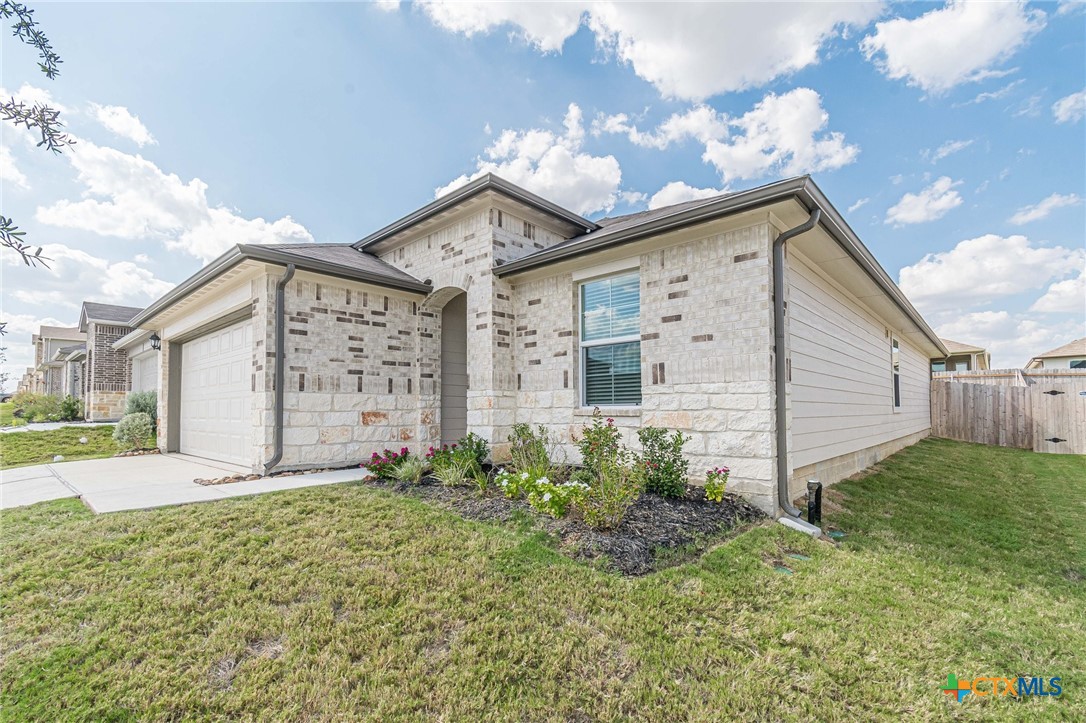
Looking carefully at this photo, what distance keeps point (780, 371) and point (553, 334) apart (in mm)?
3080

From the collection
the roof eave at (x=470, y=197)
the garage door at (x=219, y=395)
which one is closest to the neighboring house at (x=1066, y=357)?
the roof eave at (x=470, y=197)

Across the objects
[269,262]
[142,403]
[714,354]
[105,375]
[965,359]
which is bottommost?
[142,403]

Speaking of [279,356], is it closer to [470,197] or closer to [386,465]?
[386,465]

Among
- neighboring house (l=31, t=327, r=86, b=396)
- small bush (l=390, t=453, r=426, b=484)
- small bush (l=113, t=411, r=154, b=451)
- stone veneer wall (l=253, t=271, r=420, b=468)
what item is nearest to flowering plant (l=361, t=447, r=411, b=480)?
small bush (l=390, t=453, r=426, b=484)

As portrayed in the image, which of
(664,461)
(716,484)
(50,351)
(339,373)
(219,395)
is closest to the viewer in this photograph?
(716,484)

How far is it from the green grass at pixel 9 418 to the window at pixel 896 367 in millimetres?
25425

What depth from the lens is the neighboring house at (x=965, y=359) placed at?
24.2m

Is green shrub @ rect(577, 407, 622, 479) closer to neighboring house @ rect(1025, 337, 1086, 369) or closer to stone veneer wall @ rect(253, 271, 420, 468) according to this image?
stone veneer wall @ rect(253, 271, 420, 468)

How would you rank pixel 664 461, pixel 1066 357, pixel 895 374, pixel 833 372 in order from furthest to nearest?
pixel 1066 357 → pixel 895 374 → pixel 833 372 → pixel 664 461

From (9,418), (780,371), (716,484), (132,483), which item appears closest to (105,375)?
(9,418)

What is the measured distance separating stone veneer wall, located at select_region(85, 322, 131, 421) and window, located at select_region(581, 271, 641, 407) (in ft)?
63.5

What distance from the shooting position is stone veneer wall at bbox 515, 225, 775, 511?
4.83 metres

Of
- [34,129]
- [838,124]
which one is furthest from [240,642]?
[838,124]

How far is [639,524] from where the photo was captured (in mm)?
4117
